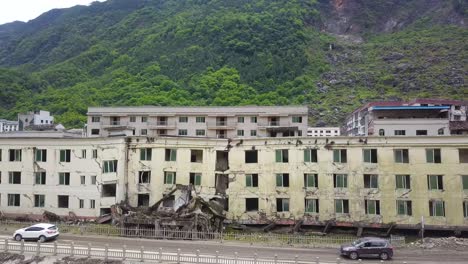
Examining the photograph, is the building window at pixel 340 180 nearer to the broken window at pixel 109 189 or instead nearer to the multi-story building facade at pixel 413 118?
the broken window at pixel 109 189

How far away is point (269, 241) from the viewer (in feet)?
125

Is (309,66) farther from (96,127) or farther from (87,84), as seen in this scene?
(96,127)

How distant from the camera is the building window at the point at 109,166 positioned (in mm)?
45781

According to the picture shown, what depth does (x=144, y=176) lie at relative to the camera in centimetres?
4675

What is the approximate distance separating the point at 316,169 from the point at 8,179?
3306 centimetres

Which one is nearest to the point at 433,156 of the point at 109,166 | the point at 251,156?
the point at 251,156

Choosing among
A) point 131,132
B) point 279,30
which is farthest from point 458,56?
point 131,132

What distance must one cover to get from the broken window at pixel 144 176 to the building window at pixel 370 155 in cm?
2235

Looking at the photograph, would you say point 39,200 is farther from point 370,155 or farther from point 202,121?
point 370,155

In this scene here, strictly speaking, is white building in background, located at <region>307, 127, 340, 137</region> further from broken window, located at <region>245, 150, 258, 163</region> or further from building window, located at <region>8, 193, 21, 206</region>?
building window, located at <region>8, 193, 21, 206</region>

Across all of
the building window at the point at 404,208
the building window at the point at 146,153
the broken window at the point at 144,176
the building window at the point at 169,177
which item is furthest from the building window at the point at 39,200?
the building window at the point at 404,208

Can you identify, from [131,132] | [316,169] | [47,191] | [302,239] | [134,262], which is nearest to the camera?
[134,262]

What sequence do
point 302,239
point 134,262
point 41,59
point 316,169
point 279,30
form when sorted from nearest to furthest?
1. point 134,262
2. point 302,239
3. point 316,169
4. point 279,30
5. point 41,59

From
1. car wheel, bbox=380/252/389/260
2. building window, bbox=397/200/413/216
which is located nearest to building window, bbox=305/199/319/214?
building window, bbox=397/200/413/216
